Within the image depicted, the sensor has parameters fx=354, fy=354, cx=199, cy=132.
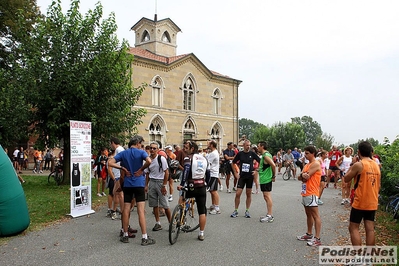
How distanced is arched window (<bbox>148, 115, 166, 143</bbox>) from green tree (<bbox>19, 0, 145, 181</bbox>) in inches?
585

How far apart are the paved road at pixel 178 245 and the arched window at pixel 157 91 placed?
23827mm

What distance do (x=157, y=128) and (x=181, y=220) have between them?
2636cm

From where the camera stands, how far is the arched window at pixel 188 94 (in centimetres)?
3606

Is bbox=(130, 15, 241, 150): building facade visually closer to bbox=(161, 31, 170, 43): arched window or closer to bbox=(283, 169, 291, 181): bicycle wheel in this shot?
bbox=(161, 31, 170, 43): arched window

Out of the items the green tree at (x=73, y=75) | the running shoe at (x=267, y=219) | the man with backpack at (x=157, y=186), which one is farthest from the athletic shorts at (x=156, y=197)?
the green tree at (x=73, y=75)

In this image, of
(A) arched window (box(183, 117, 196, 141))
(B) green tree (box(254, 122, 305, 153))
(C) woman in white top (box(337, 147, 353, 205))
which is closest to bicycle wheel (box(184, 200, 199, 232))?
(C) woman in white top (box(337, 147, 353, 205))

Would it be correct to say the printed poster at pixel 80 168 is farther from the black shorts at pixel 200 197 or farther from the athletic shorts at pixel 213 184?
the black shorts at pixel 200 197

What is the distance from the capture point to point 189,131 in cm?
3612

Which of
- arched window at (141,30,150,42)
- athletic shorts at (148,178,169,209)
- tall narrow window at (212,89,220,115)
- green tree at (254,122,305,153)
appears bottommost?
athletic shorts at (148,178,169,209)

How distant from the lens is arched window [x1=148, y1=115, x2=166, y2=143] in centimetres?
3262

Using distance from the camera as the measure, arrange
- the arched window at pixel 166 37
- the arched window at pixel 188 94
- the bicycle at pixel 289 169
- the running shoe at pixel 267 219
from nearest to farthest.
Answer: the running shoe at pixel 267 219 → the bicycle at pixel 289 169 → the arched window at pixel 188 94 → the arched window at pixel 166 37

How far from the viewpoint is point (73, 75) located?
1570cm

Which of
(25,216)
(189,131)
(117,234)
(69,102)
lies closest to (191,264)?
(117,234)

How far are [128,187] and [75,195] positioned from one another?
3.67 meters
